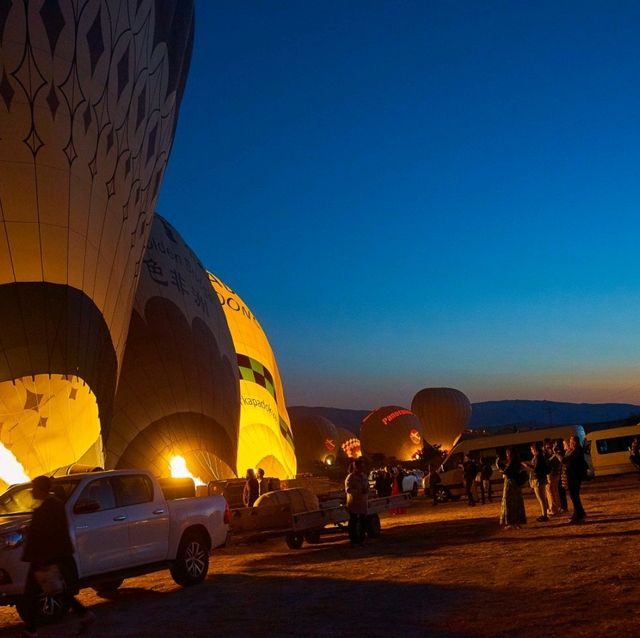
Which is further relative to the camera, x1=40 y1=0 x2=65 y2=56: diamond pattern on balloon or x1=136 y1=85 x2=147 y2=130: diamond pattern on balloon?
x1=136 y1=85 x2=147 y2=130: diamond pattern on balloon

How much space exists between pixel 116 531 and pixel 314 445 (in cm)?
5675

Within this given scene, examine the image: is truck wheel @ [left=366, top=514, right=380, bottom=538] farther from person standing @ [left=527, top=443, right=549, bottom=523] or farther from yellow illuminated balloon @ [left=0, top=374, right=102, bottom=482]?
yellow illuminated balloon @ [left=0, top=374, right=102, bottom=482]

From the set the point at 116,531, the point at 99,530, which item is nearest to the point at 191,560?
the point at 116,531

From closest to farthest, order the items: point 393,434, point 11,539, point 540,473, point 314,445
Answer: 1. point 11,539
2. point 540,473
3. point 314,445
4. point 393,434

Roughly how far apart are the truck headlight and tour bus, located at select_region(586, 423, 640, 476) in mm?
26705

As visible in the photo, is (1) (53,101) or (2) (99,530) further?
(1) (53,101)

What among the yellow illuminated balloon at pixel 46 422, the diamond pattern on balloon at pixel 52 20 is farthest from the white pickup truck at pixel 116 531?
the diamond pattern on balloon at pixel 52 20

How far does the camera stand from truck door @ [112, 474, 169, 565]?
879cm

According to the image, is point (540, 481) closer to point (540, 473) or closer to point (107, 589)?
point (540, 473)

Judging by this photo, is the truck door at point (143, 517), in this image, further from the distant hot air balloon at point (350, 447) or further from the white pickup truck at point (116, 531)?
the distant hot air balloon at point (350, 447)

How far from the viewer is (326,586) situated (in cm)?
861

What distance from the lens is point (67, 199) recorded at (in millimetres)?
14859

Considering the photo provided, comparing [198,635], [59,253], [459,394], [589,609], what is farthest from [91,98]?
[459,394]

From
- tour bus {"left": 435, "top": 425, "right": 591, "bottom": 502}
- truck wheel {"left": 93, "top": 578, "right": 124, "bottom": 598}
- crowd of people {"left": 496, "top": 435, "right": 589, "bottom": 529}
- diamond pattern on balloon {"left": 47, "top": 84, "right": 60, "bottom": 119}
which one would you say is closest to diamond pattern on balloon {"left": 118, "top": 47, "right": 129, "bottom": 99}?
diamond pattern on balloon {"left": 47, "top": 84, "right": 60, "bottom": 119}
